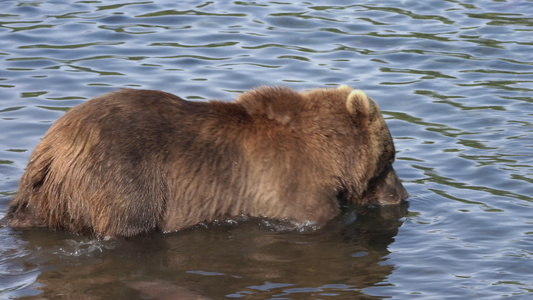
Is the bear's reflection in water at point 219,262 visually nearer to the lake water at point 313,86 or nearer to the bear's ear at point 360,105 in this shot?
the lake water at point 313,86

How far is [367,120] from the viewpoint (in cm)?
895

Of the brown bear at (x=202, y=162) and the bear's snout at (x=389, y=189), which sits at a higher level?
the brown bear at (x=202, y=162)

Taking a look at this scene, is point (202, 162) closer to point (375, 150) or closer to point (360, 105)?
point (360, 105)

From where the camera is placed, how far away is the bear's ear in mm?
8812

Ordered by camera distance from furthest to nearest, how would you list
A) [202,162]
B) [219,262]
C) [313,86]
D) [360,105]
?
[313,86]
[360,105]
[202,162]
[219,262]

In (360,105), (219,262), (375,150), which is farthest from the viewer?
(375,150)

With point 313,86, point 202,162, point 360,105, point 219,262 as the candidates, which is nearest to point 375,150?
point 360,105

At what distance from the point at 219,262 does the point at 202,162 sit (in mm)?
906

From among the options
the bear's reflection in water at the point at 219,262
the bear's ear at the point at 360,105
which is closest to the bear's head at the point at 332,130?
the bear's ear at the point at 360,105

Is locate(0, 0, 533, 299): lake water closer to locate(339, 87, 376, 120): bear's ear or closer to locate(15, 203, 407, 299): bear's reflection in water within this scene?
locate(15, 203, 407, 299): bear's reflection in water

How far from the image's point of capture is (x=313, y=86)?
12328 mm

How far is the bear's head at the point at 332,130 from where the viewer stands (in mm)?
8734

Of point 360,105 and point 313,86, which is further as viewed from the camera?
point 313,86

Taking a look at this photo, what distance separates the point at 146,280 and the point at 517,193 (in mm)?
4028
